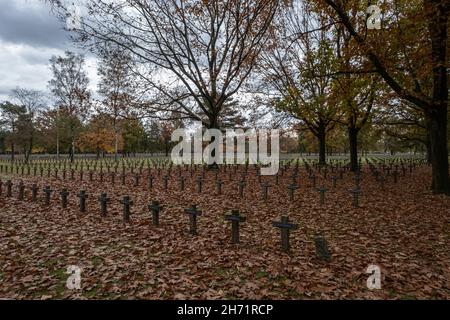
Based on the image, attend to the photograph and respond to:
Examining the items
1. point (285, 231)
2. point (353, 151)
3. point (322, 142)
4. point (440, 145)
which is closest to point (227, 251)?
point (285, 231)

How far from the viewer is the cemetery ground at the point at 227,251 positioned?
371cm

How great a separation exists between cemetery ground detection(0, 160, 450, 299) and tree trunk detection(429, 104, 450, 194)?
151cm

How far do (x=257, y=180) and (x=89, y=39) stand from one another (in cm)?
1183

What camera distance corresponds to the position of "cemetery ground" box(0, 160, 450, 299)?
3.71m

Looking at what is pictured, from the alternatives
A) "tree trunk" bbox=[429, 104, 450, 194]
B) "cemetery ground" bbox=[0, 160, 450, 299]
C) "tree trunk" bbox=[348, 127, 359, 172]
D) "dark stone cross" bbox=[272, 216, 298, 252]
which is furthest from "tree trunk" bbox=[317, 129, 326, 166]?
"dark stone cross" bbox=[272, 216, 298, 252]

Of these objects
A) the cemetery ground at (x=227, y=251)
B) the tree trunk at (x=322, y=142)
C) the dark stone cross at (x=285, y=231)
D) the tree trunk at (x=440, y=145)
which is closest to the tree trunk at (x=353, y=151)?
the tree trunk at (x=322, y=142)

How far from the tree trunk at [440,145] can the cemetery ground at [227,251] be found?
4.95 feet

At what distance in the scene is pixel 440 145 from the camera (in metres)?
10.2

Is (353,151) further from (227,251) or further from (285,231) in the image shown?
(227,251)

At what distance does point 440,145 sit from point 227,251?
10030 millimetres

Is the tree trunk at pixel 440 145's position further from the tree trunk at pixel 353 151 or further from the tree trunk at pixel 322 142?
the tree trunk at pixel 322 142

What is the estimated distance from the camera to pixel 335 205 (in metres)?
8.73
